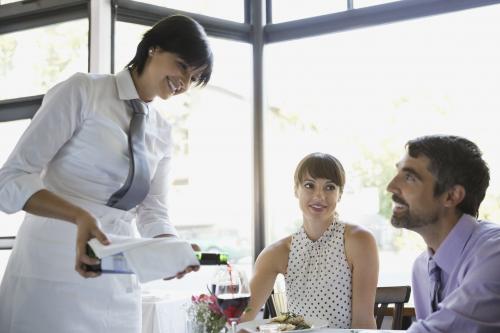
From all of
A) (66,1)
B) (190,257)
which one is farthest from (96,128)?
(66,1)

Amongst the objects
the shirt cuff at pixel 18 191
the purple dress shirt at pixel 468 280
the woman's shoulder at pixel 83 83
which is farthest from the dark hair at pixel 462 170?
the shirt cuff at pixel 18 191

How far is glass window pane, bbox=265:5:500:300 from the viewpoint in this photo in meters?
3.92

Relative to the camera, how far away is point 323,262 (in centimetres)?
246

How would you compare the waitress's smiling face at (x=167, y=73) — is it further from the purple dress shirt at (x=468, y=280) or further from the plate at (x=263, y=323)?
the purple dress shirt at (x=468, y=280)

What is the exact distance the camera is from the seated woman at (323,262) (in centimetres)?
238

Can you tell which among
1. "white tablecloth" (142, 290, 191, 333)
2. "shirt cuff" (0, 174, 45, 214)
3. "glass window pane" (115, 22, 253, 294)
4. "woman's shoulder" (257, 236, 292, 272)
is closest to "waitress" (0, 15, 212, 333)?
"shirt cuff" (0, 174, 45, 214)

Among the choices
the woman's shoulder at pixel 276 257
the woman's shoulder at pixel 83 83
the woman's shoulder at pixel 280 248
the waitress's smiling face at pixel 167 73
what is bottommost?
the woman's shoulder at pixel 276 257

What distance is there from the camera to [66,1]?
4.00 metres

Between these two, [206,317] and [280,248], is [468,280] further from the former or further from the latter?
[280,248]

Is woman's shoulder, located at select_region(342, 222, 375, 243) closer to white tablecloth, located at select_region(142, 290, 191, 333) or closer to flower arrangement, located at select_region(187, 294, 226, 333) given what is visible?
white tablecloth, located at select_region(142, 290, 191, 333)

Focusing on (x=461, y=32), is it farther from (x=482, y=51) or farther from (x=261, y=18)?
(x=261, y=18)

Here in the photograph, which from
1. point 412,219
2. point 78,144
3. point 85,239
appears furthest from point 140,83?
point 412,219

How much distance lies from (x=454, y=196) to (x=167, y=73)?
929mm

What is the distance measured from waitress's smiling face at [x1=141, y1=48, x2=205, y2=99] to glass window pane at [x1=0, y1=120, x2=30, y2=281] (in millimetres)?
2455
